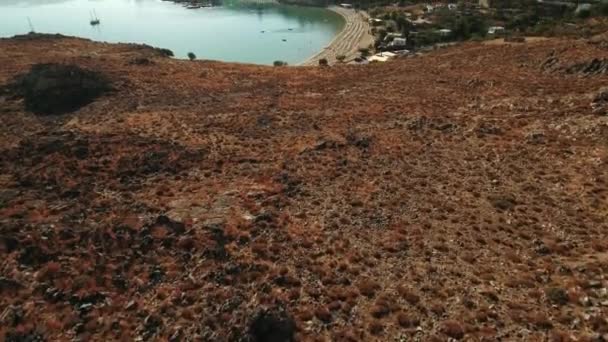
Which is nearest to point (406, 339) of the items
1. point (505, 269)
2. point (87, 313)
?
point (505, 269)

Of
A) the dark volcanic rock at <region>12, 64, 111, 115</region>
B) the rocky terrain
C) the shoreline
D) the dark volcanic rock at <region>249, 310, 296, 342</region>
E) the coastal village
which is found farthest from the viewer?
the shoreline

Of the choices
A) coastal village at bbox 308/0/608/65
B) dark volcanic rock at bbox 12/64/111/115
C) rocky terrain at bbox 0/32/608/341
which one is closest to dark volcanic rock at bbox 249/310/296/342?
rocky terrain at bbox 0/32/608/341

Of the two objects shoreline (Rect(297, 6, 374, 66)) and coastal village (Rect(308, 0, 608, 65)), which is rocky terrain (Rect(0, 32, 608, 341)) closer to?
→ coastal village (Rect(308, 0, 608, 65))

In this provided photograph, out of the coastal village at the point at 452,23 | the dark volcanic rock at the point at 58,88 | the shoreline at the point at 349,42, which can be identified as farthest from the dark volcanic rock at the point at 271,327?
the shoreline at the point at 349,42

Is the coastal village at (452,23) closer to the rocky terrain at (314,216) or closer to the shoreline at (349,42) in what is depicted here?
the shoreline at (349,42)

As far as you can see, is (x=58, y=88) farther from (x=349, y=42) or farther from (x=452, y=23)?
(x=452, y=23)
